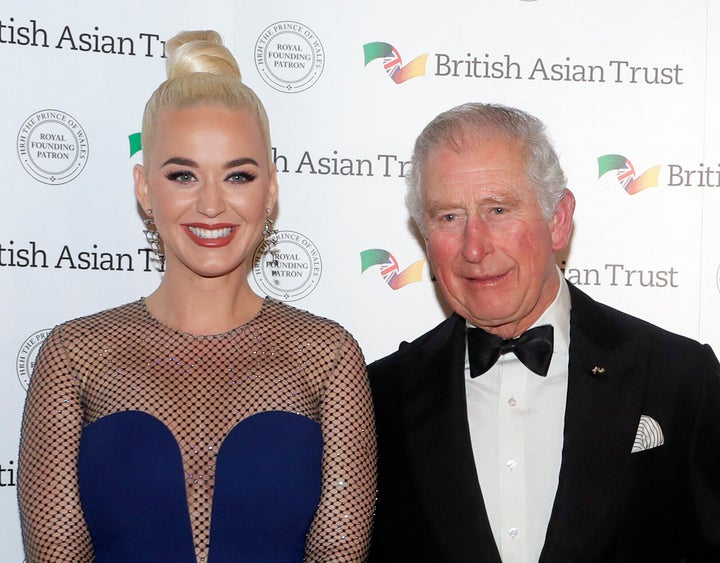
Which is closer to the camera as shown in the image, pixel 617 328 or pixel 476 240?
pixel 476 240

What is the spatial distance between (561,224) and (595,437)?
586 millimetres

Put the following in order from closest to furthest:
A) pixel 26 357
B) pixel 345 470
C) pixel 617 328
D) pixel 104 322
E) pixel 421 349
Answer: pixel 345 470, pixel 104 322, pixel 617 328, pixel 421 349, pixel 26 357

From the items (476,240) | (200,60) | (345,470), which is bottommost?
(345,470)

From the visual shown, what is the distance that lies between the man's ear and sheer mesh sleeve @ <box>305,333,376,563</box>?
2.10 feet

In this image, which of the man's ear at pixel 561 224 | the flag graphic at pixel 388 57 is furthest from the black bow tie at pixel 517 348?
the flag graphic at pixel 388 57

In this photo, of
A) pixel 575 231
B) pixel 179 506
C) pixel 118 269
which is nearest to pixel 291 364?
pixel 179 506

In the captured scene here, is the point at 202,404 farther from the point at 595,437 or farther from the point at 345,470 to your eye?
the point at 595,437

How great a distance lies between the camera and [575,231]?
3365 millimetres

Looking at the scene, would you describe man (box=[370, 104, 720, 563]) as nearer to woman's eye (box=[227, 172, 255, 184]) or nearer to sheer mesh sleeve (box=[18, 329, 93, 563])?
woman's eye (box=[227, 172, 255, 184])

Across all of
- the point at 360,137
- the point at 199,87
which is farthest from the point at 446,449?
the point at 360,137

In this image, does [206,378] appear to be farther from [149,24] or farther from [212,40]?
[149,24]

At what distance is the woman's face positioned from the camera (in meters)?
2.42

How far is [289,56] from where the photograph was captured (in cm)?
328

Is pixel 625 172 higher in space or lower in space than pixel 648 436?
higher
